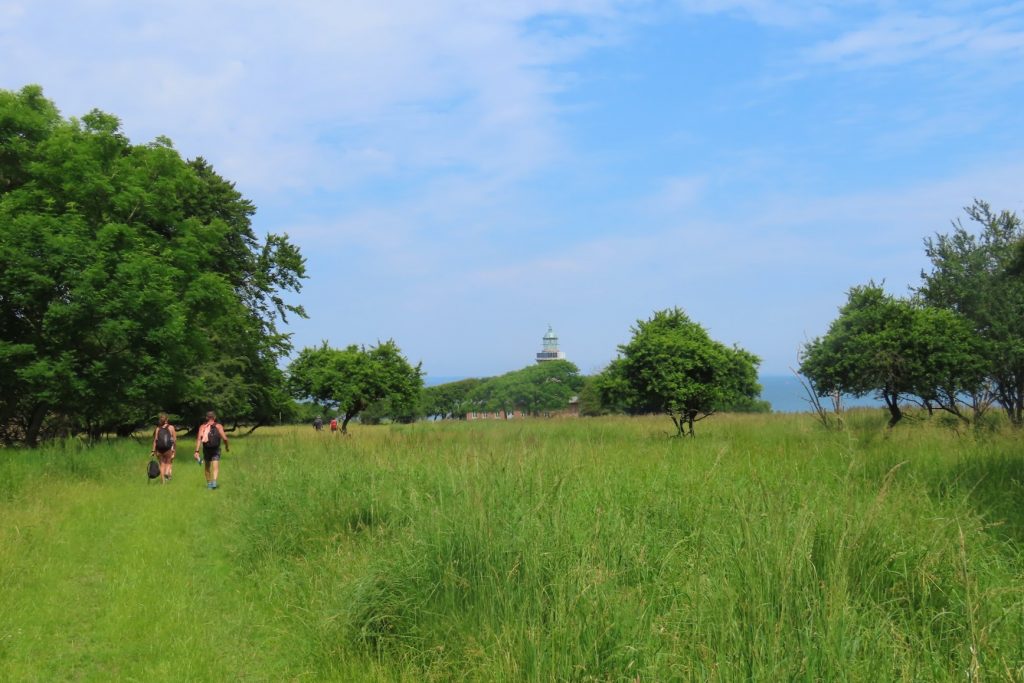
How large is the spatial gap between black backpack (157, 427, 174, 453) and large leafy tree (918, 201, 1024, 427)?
2479cm

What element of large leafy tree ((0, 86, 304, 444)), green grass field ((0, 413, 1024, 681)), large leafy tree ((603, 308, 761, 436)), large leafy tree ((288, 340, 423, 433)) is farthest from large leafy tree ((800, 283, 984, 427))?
large leafy tree ((288, 340, 423, 433))

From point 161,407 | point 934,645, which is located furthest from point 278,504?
point 161,407

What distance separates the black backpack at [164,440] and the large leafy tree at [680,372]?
47.2 feet

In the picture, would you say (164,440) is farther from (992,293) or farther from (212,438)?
(992,293)

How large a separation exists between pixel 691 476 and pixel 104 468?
15.6 m

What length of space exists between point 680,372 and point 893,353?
21.4 feet

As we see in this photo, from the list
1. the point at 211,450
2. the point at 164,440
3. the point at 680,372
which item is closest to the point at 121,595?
the point at 211,450

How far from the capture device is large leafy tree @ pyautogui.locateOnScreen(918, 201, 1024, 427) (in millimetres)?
25000

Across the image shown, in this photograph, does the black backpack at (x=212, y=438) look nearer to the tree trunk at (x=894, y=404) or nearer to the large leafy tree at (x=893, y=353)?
the large leafy tree at (x=893, y=353)

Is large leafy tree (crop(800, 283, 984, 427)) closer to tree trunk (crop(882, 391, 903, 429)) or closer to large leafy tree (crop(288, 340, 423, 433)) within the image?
tree trunk (crop(882, 391, 903, 429))

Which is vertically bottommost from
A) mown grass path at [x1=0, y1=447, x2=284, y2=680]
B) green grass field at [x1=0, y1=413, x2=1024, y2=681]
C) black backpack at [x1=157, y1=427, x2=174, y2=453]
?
mown grass path at [x1=0, y1=447, x2=284, y2=680]

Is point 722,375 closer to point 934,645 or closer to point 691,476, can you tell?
point 691,476

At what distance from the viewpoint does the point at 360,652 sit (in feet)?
17.2

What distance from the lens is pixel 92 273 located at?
2112 centimetres
